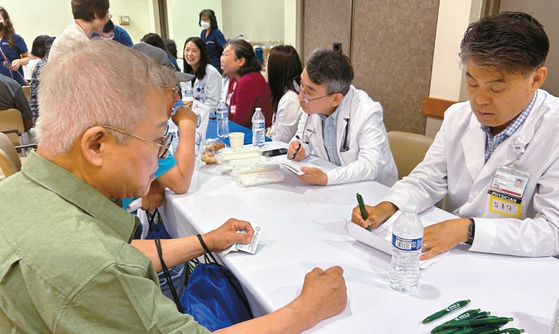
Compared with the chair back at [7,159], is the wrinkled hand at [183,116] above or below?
above

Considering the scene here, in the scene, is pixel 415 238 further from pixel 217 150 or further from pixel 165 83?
pixel 217 150

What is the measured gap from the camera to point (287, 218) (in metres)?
1.44

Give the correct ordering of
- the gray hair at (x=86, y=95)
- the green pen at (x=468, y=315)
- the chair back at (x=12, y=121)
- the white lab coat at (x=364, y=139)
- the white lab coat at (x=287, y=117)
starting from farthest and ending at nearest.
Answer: the chair back at (x=12, y=121), the white lab coat at (x=287, y=117), the white lab coat at (x=364, y=139), the green pen at (x=468, y=315), the gray hair at (x=86, y=95)

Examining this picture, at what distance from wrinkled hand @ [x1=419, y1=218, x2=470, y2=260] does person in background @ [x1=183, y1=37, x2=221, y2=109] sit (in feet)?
11.0

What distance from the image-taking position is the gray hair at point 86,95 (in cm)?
72

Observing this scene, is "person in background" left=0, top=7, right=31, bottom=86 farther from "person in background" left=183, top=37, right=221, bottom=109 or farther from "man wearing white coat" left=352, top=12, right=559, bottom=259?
"man wearing white coat" left=352, top=12, right=559, bottom=259

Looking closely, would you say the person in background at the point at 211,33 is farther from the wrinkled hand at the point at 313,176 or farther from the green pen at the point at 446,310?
the green pen at the point at 446,310

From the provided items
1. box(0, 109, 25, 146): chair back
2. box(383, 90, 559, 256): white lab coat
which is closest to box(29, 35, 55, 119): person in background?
box(0, 109, 25, 146): chair back

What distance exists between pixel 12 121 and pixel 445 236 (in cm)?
425

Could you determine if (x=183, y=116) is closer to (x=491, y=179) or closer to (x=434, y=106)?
(x=491, y=179)

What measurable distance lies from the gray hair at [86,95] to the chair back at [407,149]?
1740 mm

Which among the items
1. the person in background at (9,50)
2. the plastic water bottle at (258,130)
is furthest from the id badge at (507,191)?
the person in background at (9,50)

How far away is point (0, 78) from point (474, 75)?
4.34 m

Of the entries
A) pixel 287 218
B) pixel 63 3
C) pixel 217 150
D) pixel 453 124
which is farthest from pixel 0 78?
pixel 63 3
